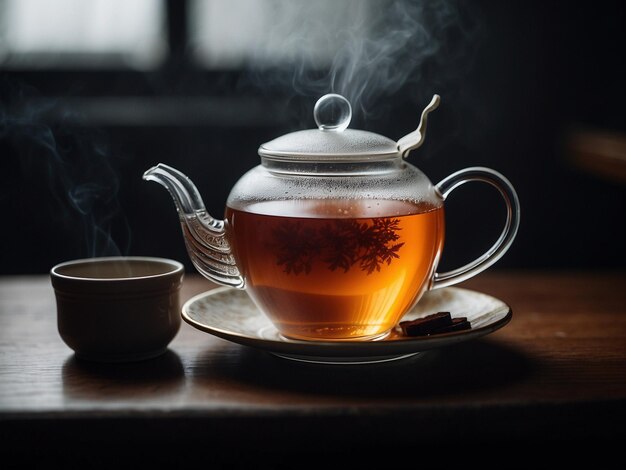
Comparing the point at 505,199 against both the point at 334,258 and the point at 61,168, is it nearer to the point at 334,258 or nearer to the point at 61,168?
the point at 334,258

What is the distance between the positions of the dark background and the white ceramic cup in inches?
71.3

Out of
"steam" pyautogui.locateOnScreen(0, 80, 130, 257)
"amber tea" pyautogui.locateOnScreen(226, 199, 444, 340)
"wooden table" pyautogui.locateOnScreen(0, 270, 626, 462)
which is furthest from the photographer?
"steam" pyautogui.locateOnScreen(0, 80, 130, 257)

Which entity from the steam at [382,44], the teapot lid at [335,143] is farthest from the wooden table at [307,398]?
the steam at [382,44]

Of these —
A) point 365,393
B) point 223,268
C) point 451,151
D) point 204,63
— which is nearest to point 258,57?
point 204,63

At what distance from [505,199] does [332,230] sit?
8.0 inches

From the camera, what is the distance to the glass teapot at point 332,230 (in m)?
0.86

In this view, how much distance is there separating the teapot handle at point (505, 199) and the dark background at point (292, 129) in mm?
1853

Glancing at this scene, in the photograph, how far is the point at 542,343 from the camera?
0.97 meters

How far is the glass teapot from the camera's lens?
864 millimetres

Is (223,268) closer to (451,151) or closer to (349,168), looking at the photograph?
(349,168)

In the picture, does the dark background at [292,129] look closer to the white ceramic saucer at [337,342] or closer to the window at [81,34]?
the window at [81,34]

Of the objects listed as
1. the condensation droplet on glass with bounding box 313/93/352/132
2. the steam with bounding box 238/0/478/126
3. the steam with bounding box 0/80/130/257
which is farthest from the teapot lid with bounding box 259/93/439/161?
the steam with bounding box 238/0/478/126

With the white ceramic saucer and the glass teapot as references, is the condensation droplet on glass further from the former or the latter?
the white ceramic saucer

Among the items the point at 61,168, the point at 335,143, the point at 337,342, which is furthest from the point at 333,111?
the point at 61,168
